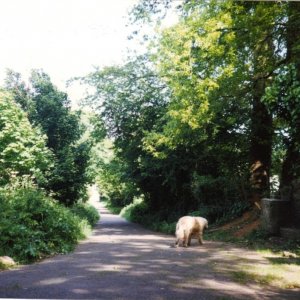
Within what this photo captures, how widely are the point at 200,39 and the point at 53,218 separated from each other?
282 inches

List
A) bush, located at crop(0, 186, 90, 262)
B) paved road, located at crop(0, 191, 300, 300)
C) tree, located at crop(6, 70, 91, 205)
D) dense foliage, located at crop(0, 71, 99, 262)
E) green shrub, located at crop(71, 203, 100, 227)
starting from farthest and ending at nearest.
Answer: green shrub, located at crop(71, 203, 100, 227)
tree, located at crop(6, 70, 91, 205)
dense foliage, located at crop(0, 71, 99, 262)
bush, located at crop(0, 186, 90, 262)
paved road, located at crop(0, 191, 300, 300)

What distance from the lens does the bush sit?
9008 millimetres

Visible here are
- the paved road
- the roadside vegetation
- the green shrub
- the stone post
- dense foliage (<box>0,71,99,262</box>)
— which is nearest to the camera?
the paved road

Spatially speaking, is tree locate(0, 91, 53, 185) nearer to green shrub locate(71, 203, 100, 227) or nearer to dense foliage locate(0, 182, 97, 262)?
dense foliage locate(0, 182, 97, 262)

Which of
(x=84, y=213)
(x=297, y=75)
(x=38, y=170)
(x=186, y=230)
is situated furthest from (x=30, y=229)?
(x=84, y=213)

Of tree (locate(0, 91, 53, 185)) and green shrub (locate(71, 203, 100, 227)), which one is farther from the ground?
tree (locate(0, 91, 53, 185))

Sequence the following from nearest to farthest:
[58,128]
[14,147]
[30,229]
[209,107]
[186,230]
Result: [30,229]
[186,230]
[209,107]
[14,147]
[58,128]

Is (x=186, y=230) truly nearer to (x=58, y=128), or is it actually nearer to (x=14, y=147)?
(x=14, y=147)

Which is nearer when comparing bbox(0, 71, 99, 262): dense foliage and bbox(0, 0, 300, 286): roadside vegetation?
bbox(0, 71, 99, 262): dense foliage

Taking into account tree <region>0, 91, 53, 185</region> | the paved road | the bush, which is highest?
tree <region>0, 91, 53, 185</region>

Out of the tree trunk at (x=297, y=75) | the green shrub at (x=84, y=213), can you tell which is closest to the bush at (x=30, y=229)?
the tree trunk at (x=297, y=75)

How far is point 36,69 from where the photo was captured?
21.0 meters

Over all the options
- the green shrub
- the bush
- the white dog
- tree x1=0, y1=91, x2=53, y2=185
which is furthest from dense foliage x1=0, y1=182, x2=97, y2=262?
the green shrub

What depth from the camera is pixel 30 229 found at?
1026cm
